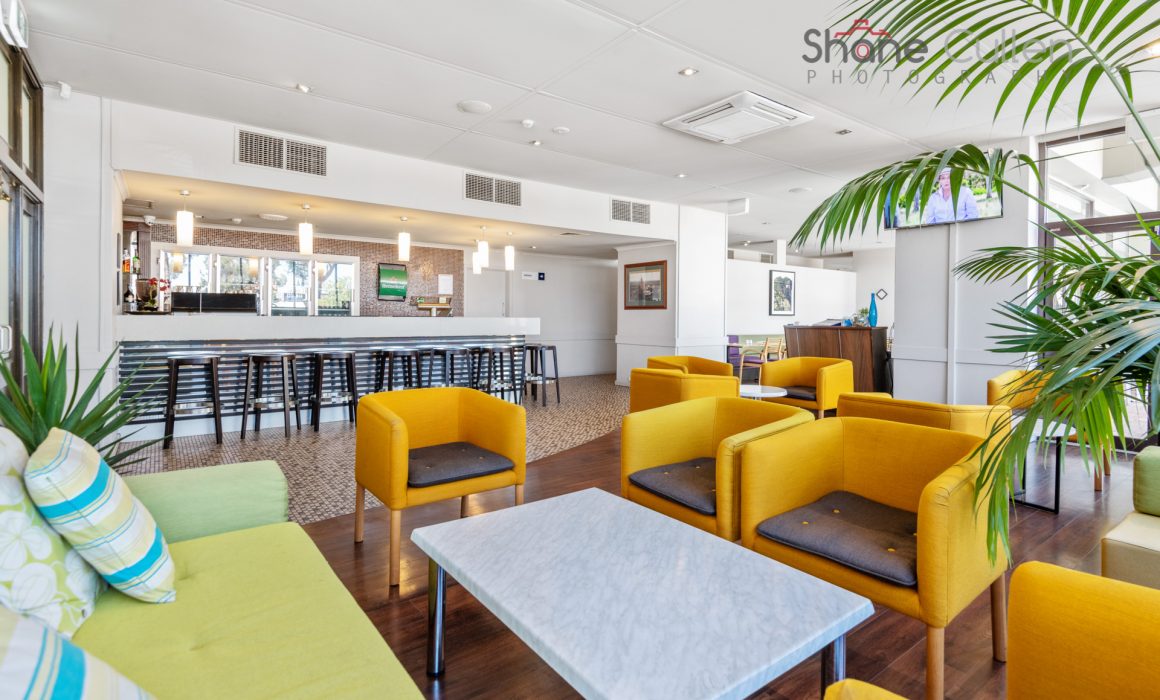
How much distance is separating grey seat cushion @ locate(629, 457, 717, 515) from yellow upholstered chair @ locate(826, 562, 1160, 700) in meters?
1.29

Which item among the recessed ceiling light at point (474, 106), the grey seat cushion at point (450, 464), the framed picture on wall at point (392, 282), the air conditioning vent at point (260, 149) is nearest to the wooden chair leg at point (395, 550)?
the grey seat cushion at point (450, 464)

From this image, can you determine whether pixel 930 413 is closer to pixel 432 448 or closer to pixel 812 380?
pixel 432 448

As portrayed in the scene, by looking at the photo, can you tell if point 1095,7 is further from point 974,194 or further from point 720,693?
point 974,194

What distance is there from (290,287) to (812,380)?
25.3ft

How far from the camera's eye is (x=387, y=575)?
9.09 ft

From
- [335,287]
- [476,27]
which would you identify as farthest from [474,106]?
[335,287]

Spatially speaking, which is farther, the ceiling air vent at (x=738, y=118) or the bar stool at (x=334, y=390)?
the bar stool at (x=334, y=390)

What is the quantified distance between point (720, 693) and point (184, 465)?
4897 millimetres

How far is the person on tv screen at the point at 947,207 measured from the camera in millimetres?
5578

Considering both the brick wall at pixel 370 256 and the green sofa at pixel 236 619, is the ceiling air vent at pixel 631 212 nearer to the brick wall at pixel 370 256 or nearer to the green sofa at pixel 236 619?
the brick wall at pixel 370 256

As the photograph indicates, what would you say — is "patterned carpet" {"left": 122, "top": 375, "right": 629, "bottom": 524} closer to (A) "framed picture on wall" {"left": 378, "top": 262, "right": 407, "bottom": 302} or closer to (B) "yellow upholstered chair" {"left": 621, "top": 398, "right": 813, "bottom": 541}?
(B) "yellow upholstered chair" {"left": 621, "top": 398, "right": 813, "bottom": 541}

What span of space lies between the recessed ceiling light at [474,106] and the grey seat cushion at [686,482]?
3194 mm

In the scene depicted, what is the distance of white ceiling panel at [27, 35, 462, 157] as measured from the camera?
3.77 metres

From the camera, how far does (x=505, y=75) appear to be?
13.1 ft
